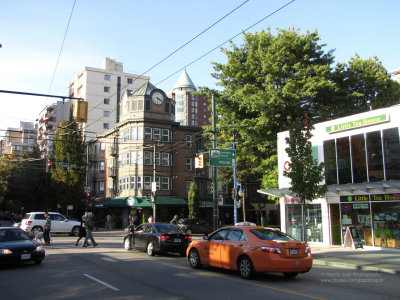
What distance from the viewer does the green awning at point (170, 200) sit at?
1732 inches

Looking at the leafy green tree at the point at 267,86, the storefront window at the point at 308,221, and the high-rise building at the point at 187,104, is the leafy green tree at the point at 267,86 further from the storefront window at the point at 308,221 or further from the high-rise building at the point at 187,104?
the high-rise building at the point at 187,104

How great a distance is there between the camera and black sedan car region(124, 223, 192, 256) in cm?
1543

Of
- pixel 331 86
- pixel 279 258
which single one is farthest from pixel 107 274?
pixel 331 86

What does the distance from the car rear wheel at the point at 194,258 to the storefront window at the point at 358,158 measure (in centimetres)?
1120

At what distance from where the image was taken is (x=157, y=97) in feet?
153

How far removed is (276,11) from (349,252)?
1116 cm

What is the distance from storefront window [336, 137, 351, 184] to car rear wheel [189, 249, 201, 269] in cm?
1140

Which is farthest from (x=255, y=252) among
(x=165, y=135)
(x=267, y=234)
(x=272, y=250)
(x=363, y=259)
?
(x=165, y=135)

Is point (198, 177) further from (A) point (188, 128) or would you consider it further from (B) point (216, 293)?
(B) point (216, 293)

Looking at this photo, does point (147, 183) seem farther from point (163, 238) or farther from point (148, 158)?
point (163, 238)

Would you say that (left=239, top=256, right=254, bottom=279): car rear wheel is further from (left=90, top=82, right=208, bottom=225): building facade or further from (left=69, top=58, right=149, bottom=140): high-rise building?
(left=69, top=58, right=149, bottom=140): high-rise building

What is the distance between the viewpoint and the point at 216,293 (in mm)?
8188

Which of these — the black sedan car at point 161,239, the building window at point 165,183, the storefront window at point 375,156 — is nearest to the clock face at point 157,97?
the building window at point 165,183

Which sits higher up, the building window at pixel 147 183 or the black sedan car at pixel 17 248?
the building window at pixel 147 183
